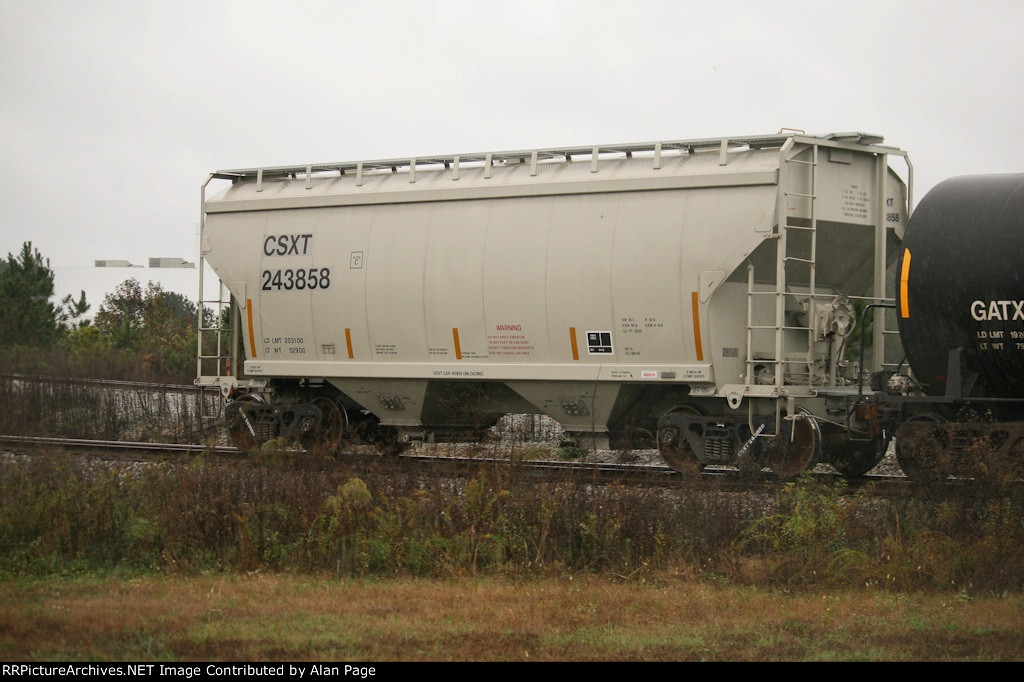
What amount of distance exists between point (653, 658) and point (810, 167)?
26.8ft

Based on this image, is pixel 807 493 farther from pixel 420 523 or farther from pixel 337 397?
pixel 337 397

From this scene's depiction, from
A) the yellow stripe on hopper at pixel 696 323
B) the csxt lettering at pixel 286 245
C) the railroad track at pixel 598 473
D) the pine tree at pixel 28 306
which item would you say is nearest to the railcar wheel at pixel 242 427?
the railroad track at pixel 598 473

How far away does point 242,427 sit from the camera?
56.7 feet

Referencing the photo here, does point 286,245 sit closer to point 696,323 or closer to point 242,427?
point 242,427

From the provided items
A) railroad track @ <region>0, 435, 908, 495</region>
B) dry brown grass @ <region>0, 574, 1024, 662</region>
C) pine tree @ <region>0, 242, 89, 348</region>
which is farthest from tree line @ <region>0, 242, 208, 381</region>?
dry brown grass @ <region>0, 574, 1024, 662</region>

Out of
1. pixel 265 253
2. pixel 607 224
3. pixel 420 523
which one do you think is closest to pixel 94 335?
pixel 265 253

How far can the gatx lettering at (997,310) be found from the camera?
10977 mm

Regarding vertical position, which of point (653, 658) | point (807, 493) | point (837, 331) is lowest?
point (653, 658)

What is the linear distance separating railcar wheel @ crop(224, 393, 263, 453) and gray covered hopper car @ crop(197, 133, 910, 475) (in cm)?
73

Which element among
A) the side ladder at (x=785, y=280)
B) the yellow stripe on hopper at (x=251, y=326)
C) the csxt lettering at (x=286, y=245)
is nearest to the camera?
the side ladder at (x=785, y=280)

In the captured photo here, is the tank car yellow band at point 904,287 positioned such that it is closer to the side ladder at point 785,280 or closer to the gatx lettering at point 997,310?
the gatx lettering at point 997,310

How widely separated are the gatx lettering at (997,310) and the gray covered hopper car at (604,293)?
1.45 m

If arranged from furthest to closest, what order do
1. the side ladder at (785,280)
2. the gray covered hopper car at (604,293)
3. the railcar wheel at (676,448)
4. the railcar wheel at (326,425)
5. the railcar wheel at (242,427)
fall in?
the railcar wheel at (242,427)
the railcar wheel at (326,425)
the railcar wheel at (676,448)
the gray covered hopper car at (604,293)
the side ladder at (785,280)

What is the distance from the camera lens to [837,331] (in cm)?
1374
